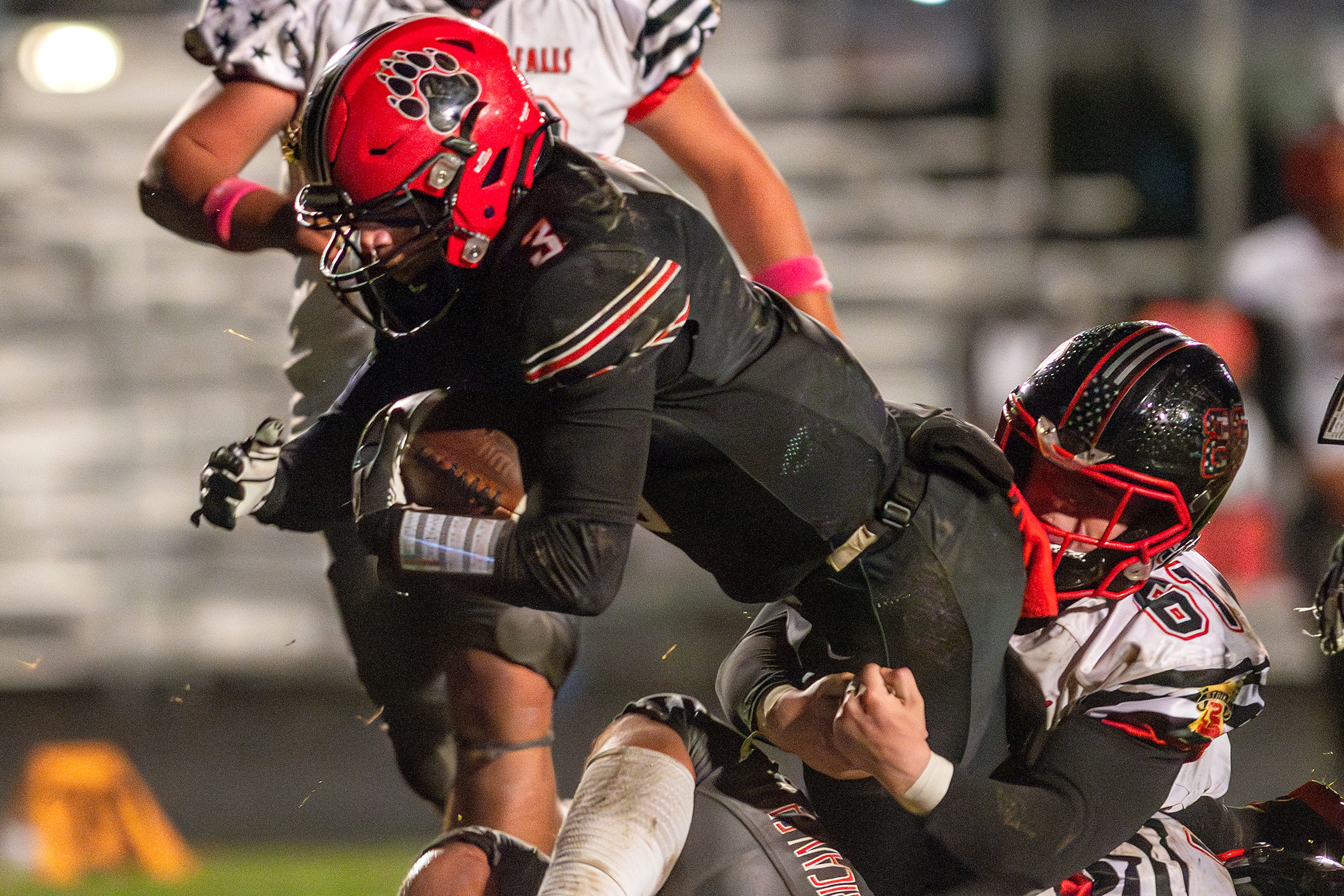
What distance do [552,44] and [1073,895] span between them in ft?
4.54

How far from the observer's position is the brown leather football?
5.27 feet

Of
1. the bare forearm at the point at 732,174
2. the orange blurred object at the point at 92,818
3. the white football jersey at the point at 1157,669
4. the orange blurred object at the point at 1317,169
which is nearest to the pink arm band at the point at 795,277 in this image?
the bare forearm at the point at 732,174

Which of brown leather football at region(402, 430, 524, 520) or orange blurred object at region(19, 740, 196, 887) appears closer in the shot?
brown leather football at region(402, 430, 524, 520)

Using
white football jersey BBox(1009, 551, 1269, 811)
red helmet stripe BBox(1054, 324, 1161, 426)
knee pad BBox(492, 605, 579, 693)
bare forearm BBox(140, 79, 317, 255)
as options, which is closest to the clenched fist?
white football jersey BBox(1009, 551, 1269, 811)

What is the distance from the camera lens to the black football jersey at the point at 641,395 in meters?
1.38

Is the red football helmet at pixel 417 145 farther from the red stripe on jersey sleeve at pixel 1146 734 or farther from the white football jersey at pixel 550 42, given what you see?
the red stripe on jersey sleeve at pixel 1146 734

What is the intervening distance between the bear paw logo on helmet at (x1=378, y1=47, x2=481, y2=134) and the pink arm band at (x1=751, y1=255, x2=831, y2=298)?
33.9 inches

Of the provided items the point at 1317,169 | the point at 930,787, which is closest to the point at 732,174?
the point at 930,787

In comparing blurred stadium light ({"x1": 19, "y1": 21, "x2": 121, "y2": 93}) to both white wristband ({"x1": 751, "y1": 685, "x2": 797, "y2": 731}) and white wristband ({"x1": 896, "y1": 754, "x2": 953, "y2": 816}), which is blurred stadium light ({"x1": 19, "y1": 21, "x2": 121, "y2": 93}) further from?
white wristband ({"x1": 896, "y1": 754, "x2": 953, "y2": 816})

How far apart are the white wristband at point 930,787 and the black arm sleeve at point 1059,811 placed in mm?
13

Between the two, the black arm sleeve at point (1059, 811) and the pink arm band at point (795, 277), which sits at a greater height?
the pink arm band at point (795, 277)

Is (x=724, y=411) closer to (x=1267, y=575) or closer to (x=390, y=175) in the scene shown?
(x=390, y=175)

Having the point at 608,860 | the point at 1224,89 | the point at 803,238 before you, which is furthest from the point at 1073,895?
the point at 1224,89

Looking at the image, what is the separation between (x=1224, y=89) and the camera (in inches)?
141
